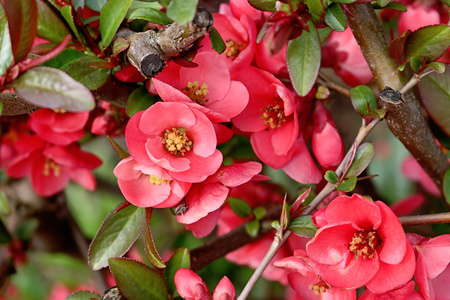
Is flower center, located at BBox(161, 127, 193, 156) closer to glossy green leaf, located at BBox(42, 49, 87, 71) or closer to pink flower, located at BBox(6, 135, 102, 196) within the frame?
glossy green leaf, located at BBox(42, 49, 87, 71)

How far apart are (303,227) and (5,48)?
42 centimetres

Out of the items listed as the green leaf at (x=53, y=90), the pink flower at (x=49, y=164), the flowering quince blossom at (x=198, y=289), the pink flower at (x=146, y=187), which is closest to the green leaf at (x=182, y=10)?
the green leaf at (x=53, y=90)

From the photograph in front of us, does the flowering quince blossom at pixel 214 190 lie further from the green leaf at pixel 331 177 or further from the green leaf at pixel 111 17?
the green leaf at pixel 111 17

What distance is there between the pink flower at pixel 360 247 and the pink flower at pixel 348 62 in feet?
0.93

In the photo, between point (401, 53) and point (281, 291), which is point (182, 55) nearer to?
point (401, 53)

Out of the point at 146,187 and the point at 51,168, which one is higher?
the point at 146,187

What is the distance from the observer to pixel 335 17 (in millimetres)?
610

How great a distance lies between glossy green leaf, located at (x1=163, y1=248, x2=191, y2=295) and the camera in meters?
0.70

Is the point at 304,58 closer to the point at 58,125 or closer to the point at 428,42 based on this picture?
the point at 428,42

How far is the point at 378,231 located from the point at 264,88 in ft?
A: 0.85

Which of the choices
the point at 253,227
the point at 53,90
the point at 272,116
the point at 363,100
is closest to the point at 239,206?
the point at 253,227

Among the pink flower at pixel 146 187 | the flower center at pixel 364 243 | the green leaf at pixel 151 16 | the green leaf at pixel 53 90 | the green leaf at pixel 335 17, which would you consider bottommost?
the flower center at pixel 364 243

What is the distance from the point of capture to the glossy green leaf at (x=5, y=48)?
536 mm

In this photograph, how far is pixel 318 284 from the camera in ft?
2.24
